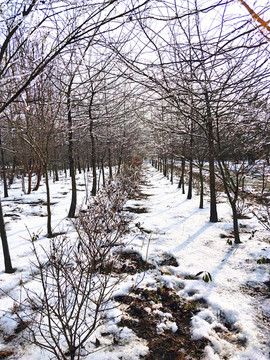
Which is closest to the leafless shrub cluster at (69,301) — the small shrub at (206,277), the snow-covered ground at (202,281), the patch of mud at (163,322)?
the snow-covered ground at (202,281)

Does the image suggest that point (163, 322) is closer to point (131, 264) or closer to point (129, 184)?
point (131, 264)

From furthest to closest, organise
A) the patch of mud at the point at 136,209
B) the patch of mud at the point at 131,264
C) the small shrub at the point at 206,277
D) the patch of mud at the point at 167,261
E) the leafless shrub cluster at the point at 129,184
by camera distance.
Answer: the leafless shrub cluster at the point at 129,184 < the patch of mud at the point at 136,209 < the patch of mud at the point at 167,261 < the patch of mud at the point at 131,264 < the small shrub at the point at 206,277

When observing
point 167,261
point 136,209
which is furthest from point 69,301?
point 136,209

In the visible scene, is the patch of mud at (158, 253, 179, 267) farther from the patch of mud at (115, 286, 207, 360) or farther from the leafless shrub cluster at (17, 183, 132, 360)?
the leafless shrub cluster at (17, 183, 132, 360)

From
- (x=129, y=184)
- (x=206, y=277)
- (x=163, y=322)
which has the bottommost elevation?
(x=163, y=322)

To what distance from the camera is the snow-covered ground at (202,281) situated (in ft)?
8.56

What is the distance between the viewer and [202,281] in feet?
13.1

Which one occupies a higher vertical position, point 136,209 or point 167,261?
point 136,209

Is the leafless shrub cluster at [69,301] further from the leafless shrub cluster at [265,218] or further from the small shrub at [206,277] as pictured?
the leafless shrub cluster at [265,218]

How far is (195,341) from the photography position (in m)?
2.72

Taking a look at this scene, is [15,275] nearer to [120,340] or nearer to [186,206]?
[120,340]

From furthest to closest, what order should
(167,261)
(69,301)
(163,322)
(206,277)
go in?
1. (167,261)
2. (206,277)
3. (163,322)
4. (69,301)

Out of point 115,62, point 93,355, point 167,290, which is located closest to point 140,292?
point 167,290

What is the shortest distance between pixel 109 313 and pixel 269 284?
9.83 feet
